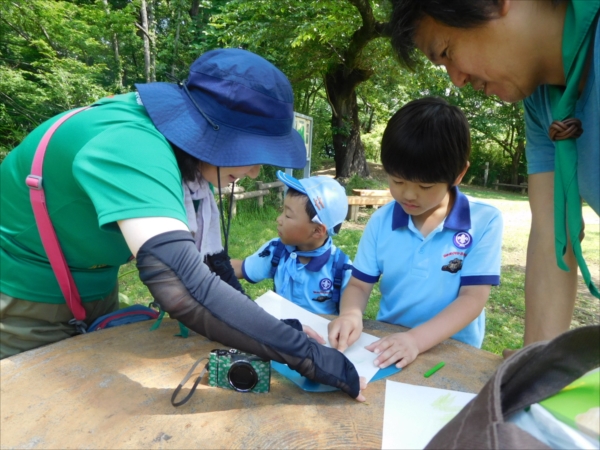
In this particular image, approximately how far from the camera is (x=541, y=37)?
3.15ft

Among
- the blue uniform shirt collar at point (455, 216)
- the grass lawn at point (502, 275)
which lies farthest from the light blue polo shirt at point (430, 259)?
the grass lawn at point (502, 275)

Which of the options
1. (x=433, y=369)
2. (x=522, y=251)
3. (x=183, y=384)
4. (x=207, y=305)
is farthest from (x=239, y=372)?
(x=522, y=251)

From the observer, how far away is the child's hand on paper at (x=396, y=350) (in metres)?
1.28

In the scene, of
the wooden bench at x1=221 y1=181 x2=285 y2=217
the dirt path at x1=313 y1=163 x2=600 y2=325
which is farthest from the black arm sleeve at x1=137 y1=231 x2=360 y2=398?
the wooden bench at x1=221 y1=181 x2=285 y2=217

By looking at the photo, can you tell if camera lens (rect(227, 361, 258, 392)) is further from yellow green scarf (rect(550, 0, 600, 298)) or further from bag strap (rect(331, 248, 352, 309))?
bag strap (rect(331, 248, 352, 309))

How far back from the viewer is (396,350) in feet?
4.28

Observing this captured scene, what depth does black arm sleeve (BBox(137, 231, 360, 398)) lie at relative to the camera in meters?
0.95

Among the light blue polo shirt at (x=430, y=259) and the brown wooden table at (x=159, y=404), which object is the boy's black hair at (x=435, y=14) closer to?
the light blue polo shirt at (x=430, y=259)

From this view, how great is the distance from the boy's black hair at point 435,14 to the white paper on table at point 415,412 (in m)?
0.86

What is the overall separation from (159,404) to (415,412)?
2.01 feet

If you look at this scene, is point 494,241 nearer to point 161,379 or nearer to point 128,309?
point 161,379

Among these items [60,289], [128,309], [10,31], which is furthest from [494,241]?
[10,31]

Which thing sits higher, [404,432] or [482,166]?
[404,432]

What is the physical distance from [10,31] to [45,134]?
8151mm
